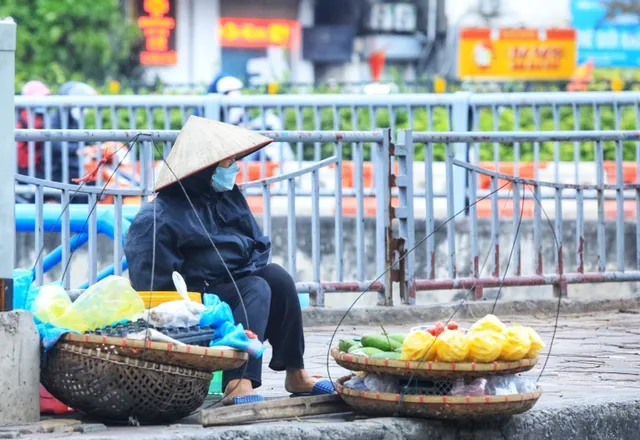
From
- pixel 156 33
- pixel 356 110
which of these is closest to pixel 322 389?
pixel 356 110

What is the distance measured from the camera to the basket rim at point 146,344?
5012mm

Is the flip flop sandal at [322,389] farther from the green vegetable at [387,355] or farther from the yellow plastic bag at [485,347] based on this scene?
the yellow plastic bag at [485,347]

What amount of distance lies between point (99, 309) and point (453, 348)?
120 cm

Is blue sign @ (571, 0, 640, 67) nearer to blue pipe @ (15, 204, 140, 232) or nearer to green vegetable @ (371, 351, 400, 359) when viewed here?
blue pipe @ (15, 204, 140, 232)

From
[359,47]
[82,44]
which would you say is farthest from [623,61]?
[82,44]

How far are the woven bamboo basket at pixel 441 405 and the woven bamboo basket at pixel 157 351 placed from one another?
53 cm

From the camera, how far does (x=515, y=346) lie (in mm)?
5273

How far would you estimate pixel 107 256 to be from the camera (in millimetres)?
11031

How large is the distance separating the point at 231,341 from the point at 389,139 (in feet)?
12.7

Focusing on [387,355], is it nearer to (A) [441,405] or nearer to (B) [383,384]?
(B) [383,384]

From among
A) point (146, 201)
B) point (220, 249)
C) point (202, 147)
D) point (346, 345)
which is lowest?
point (346, 345)

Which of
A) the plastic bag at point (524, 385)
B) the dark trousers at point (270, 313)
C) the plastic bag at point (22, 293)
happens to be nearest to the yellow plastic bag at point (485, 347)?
the plastic bag at point (524, 385)

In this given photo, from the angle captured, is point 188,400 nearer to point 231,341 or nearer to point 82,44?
point 231,341

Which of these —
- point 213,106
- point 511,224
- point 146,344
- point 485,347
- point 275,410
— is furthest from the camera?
point 213,106
